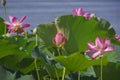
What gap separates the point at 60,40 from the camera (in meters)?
0.67

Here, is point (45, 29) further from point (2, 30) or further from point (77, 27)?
point (2, 30)

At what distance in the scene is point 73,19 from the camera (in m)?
0.74

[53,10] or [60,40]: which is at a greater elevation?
[60,40]

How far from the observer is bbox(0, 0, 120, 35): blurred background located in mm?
6958

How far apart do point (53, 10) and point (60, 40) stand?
7786mm

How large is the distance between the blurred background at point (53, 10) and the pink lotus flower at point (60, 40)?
5.08 meters

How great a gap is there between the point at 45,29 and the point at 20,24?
0.08 metres

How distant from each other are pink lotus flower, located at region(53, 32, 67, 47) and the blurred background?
5.08 meters

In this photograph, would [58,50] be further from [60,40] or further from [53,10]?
[53,10]

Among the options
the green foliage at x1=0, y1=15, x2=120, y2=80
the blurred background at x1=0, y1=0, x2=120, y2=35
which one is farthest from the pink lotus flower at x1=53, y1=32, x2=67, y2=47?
the blurred background at x1=0, y1=0, x2=120, y2=35

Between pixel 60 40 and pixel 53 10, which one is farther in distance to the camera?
pixel 53 10

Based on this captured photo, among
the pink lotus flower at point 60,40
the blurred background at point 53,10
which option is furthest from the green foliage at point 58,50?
the blurred background at point 53,10

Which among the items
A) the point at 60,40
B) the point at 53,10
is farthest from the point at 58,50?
Result: the point at 53,10

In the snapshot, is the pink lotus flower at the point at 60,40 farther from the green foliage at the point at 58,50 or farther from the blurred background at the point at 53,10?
the blurred background at the point at 53,10
